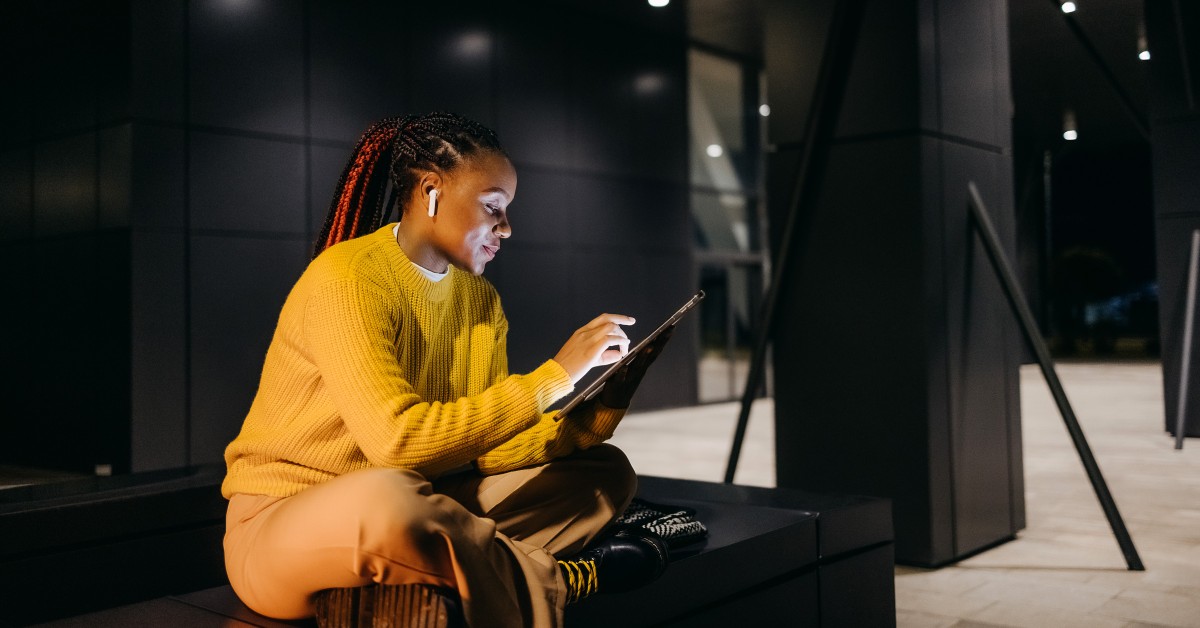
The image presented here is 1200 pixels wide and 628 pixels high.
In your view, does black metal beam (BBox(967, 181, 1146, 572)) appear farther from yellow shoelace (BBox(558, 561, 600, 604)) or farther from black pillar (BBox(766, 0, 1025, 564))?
yellow shoelace (BBox(558, 561, 600, 604))

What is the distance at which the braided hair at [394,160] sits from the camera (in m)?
2.11

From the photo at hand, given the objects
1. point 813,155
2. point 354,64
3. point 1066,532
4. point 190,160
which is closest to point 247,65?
point 190,160

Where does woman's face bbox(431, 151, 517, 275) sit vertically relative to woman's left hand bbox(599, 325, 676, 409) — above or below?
above

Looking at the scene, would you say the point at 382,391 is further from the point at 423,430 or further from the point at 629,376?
the point at 629,376

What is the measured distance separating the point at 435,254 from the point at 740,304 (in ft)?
38.0

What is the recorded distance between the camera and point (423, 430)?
5.96 feet

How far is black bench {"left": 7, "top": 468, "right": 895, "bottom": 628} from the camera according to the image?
7.05 ft

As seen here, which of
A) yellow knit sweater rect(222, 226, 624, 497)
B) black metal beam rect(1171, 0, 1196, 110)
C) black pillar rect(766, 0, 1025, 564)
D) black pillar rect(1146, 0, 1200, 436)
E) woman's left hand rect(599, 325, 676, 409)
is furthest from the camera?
black pillar rect(1146, 0, 1200, 436)

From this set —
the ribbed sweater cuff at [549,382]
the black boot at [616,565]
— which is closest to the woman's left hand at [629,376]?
the ribbed sweater cuff at [549,382]

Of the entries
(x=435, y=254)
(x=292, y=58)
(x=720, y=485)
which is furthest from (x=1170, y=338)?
(x=435, y=254)

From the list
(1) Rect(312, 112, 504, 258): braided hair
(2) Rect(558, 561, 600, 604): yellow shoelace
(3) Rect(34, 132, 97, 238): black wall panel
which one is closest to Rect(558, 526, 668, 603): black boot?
(2) Rect(558, 561, 600, 604): yellow shoelace

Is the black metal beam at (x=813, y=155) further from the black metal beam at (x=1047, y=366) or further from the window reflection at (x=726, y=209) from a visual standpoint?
the window reflection at (x=726, y=209)

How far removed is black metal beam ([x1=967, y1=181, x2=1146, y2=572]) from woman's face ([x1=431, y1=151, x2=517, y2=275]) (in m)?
2.83

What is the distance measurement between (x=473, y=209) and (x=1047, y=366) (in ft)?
10.5
